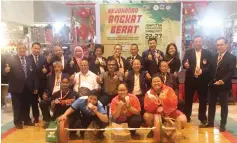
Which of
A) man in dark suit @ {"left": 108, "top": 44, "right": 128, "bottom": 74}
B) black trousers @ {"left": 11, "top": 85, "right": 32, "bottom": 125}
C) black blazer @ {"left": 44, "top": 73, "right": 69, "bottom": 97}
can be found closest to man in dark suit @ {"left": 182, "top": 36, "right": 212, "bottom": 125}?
man in dark suit @ {"left": 108, "top": 44, "right": 128, "bottom": 74}

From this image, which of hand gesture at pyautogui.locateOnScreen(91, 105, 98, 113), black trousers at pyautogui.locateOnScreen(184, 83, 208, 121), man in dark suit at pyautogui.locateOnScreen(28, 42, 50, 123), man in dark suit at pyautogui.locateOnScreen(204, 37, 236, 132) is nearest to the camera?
hand gesture at pyautogui.locateOnScreen(91, 105, 98, 113)

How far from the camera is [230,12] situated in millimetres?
7723

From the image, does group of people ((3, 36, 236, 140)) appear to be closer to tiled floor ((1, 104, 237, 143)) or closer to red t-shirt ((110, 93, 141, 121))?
red t-shirt ((110, 93, 141, 121))

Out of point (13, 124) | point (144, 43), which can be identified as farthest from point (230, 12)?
point (13, 124)

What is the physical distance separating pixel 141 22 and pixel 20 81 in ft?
8.44

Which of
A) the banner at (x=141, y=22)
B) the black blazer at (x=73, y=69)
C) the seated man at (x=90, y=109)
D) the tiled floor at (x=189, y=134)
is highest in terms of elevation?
the banner at (x=141, y=22)

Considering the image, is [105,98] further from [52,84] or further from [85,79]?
[52,84]

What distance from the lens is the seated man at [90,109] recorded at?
12.6ft

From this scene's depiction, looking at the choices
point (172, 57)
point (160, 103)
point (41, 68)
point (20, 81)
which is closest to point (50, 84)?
point (41, 68)

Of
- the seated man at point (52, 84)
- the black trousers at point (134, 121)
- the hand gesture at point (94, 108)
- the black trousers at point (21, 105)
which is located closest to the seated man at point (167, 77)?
the black trousers at point (134, 121)

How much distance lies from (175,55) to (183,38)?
152cm

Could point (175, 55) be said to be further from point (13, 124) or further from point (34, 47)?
point (13, 124)

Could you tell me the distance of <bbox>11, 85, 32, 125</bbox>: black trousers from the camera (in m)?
4.68

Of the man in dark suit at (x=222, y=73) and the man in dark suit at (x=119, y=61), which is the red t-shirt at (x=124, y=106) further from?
the man in dark suit at (x=222, y=73)
